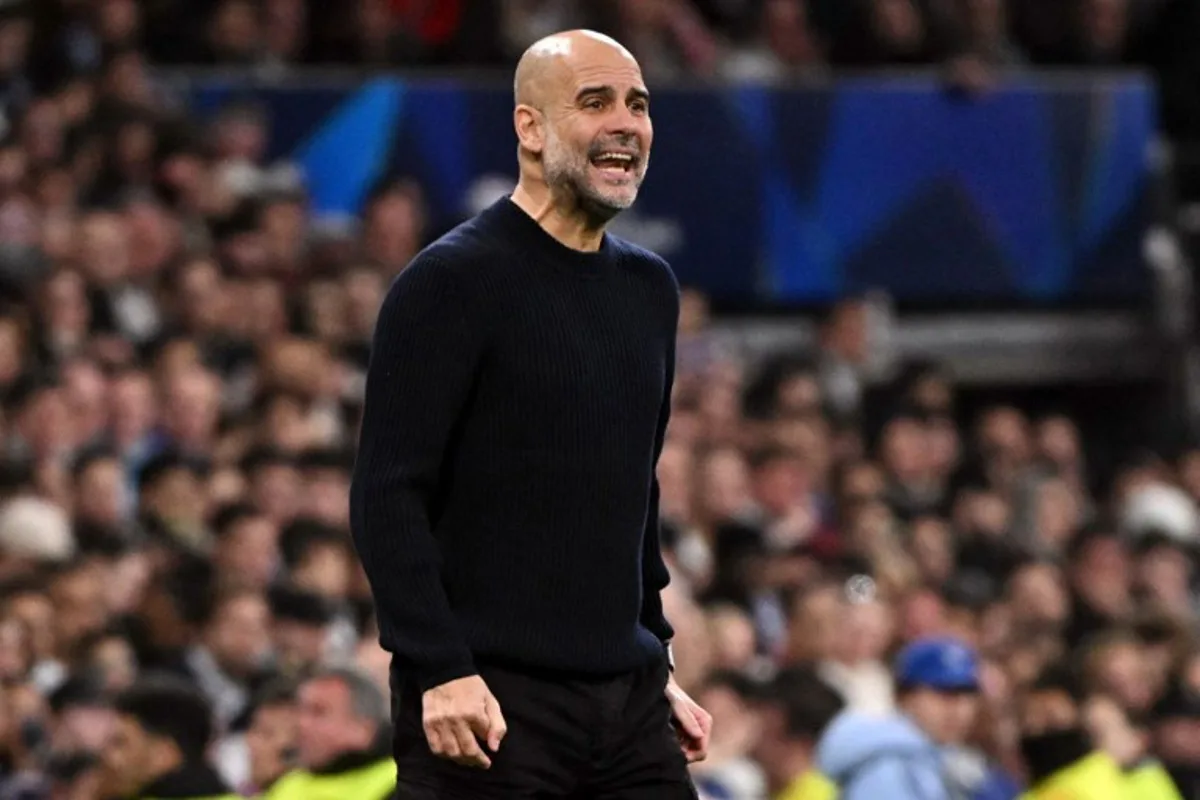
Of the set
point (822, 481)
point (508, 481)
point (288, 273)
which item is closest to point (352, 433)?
point (288, 273)

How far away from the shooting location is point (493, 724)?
4.20 metres

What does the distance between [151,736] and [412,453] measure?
2873 millimetres

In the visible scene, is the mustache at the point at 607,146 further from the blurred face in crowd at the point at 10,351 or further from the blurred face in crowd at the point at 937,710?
the blurred face in crowd at the point at 10,351

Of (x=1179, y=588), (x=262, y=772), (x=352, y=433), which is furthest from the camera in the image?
(x=1179, y=588)

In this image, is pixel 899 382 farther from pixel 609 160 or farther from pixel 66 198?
pixel 609 160

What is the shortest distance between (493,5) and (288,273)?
2.63 m

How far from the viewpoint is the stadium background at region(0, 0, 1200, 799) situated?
893cm

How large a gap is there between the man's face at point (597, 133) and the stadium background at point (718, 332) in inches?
126

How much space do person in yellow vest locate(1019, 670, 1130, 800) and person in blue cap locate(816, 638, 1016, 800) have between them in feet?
0.64

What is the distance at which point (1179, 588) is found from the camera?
40.5ft

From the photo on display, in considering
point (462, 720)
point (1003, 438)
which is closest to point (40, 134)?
point (1003, 438)

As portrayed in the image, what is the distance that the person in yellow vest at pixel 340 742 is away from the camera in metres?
6.29

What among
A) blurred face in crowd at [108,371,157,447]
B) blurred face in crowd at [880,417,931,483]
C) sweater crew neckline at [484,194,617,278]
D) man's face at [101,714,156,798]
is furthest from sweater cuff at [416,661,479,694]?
blurred face in crowd at [880,417,931,483]

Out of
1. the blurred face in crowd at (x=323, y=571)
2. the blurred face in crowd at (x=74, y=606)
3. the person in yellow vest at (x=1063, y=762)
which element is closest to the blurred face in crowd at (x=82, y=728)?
the blurred face in crowd at (x=74, y=606)
